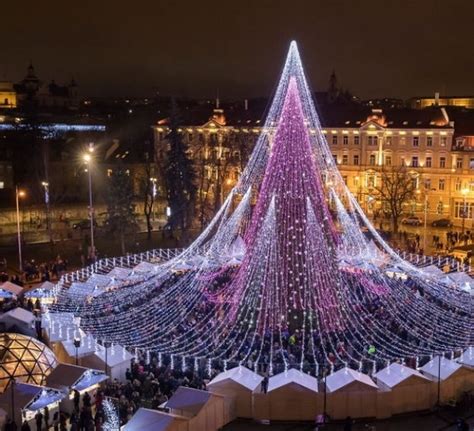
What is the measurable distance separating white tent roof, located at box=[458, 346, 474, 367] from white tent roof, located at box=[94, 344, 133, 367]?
9.57 m

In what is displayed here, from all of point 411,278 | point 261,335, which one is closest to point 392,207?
point 411,278

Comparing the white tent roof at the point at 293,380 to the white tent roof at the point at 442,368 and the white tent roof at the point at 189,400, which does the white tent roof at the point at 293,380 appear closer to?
the white tent roof at the point at 189,400

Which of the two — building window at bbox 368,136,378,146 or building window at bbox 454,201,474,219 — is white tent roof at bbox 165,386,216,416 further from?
building window at bbox 368,136,378,146

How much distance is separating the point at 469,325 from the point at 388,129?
3520 cm

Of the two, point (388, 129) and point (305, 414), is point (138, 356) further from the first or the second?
point (388, 129)

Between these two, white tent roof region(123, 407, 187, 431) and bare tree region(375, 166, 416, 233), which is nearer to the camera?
white tent roof region(123, 407, 187, 431)

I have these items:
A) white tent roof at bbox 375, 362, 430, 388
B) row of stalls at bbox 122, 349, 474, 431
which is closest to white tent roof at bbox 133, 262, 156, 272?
row of stalls at bbox 122, 349, 474, 431

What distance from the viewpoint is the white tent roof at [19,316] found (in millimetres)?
22203

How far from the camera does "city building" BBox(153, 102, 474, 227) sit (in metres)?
51.3

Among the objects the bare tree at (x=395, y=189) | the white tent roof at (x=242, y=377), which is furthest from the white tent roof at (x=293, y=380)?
the bare tree at (x=395, y=189)

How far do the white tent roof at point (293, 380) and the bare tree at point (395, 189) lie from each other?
28720 millimetres

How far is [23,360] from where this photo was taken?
17.6 m

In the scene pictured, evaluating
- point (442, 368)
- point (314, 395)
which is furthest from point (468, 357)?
point (314, 395)

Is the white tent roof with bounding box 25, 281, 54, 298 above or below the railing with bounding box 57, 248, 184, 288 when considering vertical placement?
above
